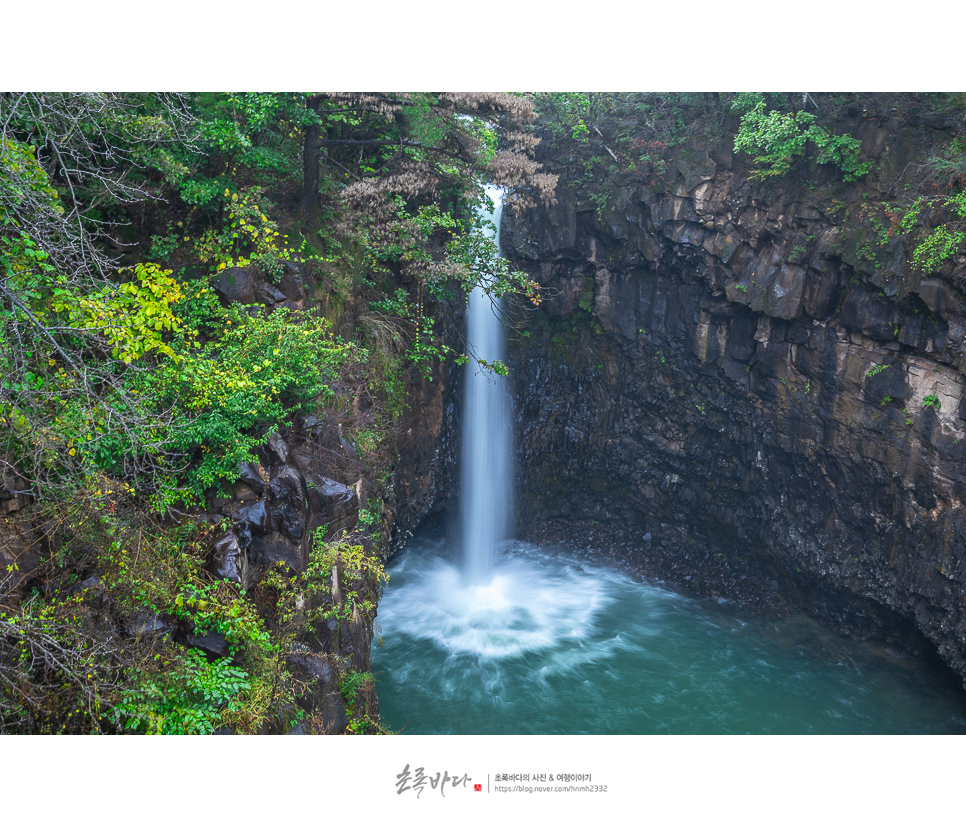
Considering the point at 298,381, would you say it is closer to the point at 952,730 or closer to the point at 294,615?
the point at 294,615

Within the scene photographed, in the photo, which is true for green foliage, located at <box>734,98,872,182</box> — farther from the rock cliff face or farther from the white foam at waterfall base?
the white foam at waterfall base

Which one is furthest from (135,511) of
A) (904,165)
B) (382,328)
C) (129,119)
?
A: (904,165)

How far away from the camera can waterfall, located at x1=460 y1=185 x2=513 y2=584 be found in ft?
44.3

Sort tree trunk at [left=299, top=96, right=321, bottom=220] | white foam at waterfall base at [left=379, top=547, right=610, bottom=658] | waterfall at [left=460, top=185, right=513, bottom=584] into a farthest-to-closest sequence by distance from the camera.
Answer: waterfall at [left=460, top=185, right=513, bottom=584]
white foam at waterfall base at [left=379, top=547, right=610, bottom=658]
tree trunk at [left=299, top=96, right=321, bottom=220]

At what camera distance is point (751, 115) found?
1032cm

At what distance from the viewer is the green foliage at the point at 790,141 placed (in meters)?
9.91

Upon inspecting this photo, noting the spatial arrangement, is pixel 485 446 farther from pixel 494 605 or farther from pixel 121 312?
pixel 121 312

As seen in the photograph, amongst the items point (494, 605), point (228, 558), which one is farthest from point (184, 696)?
point (494, 605)

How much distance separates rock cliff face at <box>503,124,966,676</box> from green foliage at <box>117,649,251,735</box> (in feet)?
36.5

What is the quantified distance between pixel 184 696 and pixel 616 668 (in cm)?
876

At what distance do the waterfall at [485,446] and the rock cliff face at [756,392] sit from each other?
0.70m

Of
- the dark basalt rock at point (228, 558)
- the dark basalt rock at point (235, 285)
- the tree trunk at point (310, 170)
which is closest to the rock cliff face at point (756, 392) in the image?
the tree trunk at point (310, 170)

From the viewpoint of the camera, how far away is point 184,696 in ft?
13.8

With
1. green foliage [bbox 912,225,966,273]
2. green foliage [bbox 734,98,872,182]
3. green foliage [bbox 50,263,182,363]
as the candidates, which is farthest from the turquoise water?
green foliage [bbox 734,98,872,182]
